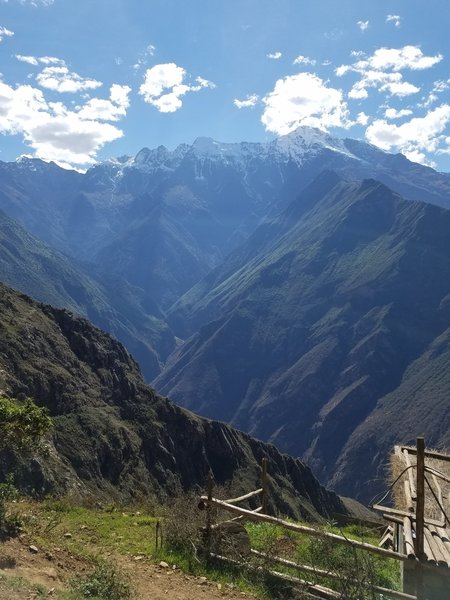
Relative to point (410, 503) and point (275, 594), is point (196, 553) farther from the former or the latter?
point (410, 503)

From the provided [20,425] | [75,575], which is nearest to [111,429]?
[20,425]

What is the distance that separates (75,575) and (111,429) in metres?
57.7

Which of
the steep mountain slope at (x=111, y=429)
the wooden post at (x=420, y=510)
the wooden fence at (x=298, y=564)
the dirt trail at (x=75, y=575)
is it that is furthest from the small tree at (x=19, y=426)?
the steep mountain slope at (x=111, y=429)

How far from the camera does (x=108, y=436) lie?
67.2m

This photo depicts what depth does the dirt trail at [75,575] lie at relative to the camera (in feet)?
40.1

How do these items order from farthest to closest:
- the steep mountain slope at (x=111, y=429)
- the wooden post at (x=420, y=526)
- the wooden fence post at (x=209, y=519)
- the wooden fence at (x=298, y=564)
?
1. the steep mountain slope at (x=111, y=429)
2. the wooden fence post at (x=209, y=519)
3. the wooden fence at (x=298, y=564)
4. the wooden post at (x=420, y=526)

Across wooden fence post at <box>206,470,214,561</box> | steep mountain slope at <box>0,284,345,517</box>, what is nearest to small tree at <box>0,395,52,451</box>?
wooden fence post at <box>206,470,214,561</box>

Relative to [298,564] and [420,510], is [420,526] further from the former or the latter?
[298,564]

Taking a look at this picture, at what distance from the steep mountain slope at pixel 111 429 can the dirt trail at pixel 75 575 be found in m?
32.9

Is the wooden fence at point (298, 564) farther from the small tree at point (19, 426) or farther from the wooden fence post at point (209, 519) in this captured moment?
the small tree at point (19, 426)

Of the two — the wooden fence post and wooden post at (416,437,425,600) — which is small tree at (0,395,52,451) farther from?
wooden post at (416,437,425,600)

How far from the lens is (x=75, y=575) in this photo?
1295cm

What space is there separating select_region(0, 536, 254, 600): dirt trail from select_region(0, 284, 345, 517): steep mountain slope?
108 feet

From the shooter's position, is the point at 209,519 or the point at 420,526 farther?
the point at 209,519
